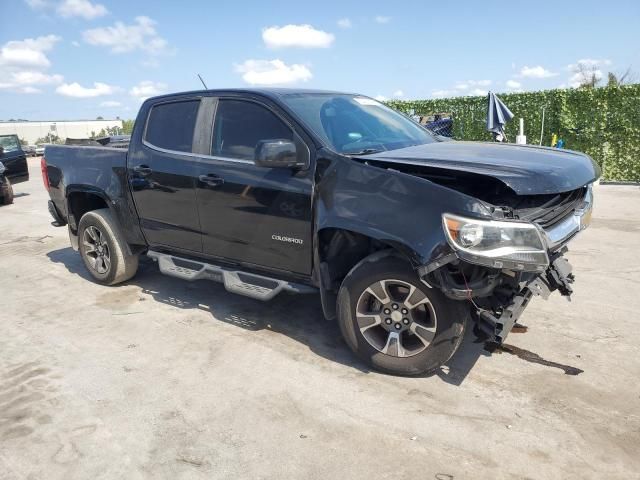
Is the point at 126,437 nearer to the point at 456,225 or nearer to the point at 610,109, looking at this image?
the point at 456,225

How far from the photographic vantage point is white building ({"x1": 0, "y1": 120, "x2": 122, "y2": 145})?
6988 cm

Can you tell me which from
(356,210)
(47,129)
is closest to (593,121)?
(356,210)

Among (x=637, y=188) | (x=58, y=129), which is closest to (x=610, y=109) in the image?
(x=637, y=188)

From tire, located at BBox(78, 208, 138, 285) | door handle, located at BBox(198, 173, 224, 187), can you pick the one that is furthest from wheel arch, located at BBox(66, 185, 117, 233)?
door handle, located at BBox(198, 173, 224, 187)

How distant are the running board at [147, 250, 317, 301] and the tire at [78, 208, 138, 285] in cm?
61

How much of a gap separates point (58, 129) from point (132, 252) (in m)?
83.8

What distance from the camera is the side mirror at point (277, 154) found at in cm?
337

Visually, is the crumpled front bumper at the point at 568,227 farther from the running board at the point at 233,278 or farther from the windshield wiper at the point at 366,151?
the running board at the point at 233,278

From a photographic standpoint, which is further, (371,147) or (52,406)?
(371,147)

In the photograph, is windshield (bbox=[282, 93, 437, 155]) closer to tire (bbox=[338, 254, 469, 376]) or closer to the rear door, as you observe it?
tire (bbox=[338, 254, 469, 376])

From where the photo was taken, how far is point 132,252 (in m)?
5.17

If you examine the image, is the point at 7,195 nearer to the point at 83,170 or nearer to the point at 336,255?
the point at 83,170

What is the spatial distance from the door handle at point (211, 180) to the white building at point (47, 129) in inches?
2762

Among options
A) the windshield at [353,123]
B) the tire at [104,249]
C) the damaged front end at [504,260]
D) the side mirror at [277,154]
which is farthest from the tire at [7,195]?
the damaged front end at [504,260]
